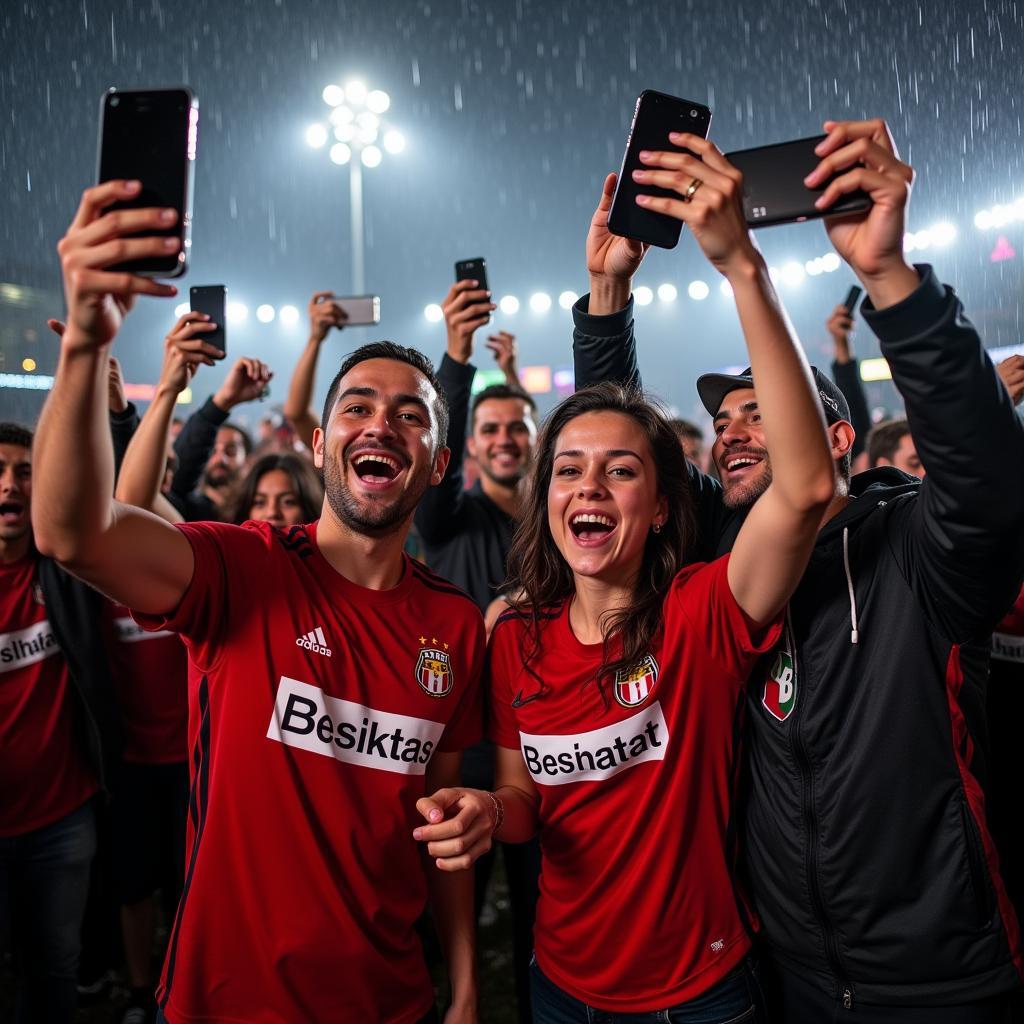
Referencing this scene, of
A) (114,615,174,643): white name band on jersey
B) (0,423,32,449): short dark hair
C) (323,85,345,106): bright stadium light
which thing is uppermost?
(323,85,345,106): bright stadium light

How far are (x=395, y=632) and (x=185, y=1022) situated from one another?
92cm

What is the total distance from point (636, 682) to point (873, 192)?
114cm

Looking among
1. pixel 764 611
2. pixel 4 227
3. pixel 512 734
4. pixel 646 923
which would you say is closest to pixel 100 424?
pixel 512 734

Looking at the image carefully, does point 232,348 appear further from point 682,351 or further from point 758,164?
point 758,164

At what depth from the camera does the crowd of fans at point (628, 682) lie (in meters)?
1.36

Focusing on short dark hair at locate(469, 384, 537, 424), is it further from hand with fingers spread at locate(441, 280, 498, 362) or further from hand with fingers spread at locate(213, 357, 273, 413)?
hand with fingers spread at locate(213, 357, 273, 413)

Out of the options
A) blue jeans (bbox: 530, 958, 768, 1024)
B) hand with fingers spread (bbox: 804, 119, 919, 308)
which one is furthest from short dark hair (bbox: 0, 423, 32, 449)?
hand with fingers spread (bbox: 804, 119, 919, 308)

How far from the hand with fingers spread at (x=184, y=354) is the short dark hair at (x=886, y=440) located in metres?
3.19

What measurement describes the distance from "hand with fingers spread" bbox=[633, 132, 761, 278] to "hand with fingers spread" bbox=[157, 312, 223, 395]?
1906 millimetres

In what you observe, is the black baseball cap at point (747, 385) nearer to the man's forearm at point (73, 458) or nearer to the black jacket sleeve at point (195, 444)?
the man's forearm at point (73, 458)

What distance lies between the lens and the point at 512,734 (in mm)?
1938

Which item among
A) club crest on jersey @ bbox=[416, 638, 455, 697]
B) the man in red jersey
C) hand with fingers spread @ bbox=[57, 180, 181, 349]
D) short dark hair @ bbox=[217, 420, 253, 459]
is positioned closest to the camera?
hand with fingers spread @ bbox=[57, 180, 181, 349]

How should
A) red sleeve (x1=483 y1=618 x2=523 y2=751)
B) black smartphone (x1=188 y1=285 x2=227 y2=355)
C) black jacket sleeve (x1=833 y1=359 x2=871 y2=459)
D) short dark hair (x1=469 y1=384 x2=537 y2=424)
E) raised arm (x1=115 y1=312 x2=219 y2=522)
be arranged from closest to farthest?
1. red sleeve (x1=483 y1=618 x2=523 y2=751)
2. raised arm (x1=115 y1=312 x2=219 y2=522)
3. black smartphone (x1=188 y1=285 x2=227 y2=355)
4. short dark hair (x1=469 y1=384 x2=537 y2=424)
5. black jacket sleeve (x1=833 y1=359 x2=871 y2=459)

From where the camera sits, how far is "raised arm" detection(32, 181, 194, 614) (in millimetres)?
1166
